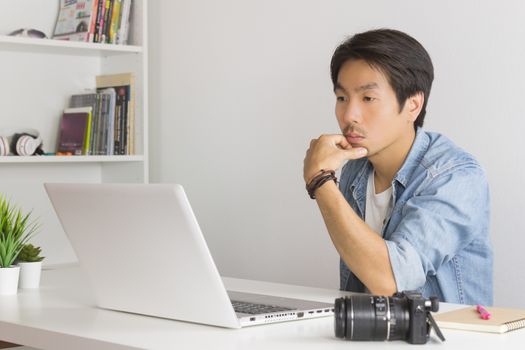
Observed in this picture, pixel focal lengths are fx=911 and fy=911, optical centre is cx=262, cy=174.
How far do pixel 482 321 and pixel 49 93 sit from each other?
2491 millimetres

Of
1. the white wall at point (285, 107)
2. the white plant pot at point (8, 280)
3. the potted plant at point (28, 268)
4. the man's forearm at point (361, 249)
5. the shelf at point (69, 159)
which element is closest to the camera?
the man's forearm at point (361, 249)

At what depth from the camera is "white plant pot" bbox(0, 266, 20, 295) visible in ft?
6.83

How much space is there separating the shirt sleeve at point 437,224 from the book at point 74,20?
184 centimetres

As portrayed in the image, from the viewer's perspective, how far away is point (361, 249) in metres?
1.96

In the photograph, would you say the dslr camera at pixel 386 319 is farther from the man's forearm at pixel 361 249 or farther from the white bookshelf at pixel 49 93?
the white bookshelf at pixel 49 93

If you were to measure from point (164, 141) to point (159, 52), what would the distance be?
0.37 m

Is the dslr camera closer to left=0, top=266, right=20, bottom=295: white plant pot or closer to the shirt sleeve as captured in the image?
the shirt sleeve

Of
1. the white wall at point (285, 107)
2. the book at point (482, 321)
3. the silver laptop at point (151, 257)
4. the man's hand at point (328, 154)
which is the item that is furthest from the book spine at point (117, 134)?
the book at point (482, 321)

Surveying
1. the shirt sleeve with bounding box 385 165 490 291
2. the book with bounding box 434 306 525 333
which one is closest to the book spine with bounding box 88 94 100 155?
the shirt sleeve with bounding box 385 165 490 291

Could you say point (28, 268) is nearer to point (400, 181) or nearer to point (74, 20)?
point (400, 181)

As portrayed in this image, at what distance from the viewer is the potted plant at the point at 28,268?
2184mm

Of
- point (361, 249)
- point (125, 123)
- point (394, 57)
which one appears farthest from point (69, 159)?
point (361, 249)

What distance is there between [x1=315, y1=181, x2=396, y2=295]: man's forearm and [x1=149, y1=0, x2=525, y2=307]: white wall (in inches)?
33.9

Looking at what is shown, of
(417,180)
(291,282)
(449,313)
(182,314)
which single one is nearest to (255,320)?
(182,314)
